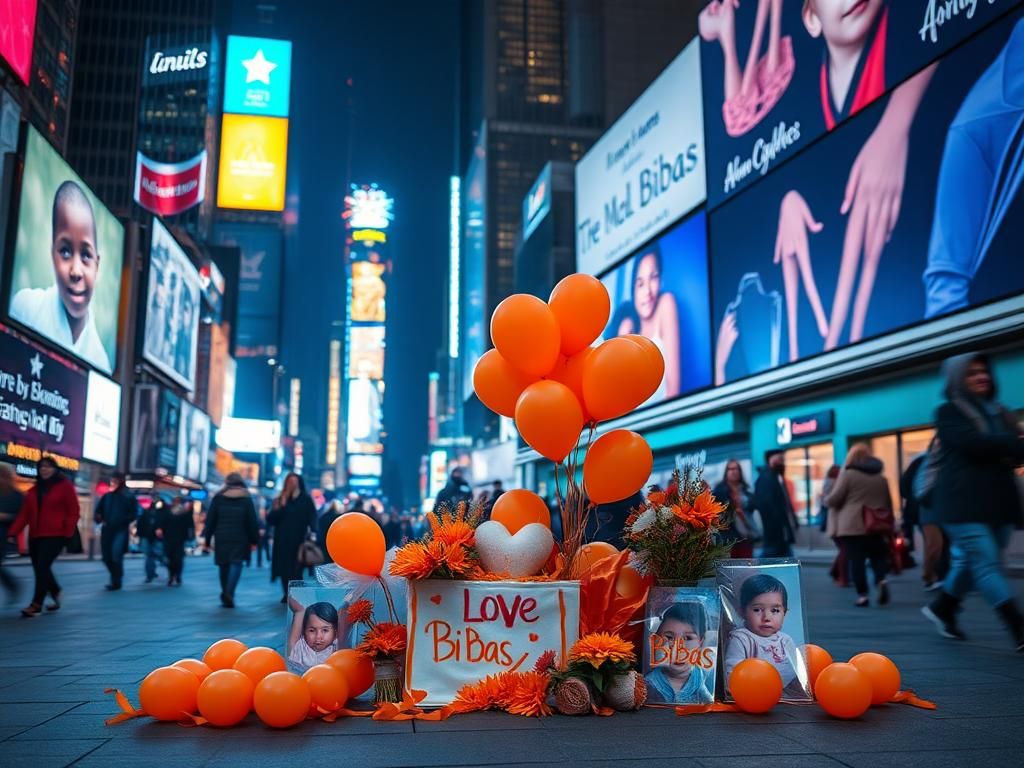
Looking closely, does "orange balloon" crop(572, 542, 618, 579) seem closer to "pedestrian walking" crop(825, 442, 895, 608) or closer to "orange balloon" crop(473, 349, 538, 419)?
"orange balloon" crop(473, 349, 538, 419)


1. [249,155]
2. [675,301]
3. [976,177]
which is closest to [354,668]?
[976,177]

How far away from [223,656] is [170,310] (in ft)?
148

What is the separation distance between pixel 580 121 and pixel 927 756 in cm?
10672

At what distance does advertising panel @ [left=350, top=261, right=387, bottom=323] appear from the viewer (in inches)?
4237

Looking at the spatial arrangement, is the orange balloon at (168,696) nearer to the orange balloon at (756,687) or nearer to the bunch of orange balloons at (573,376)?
the bunch of orange balloons at (573,376)

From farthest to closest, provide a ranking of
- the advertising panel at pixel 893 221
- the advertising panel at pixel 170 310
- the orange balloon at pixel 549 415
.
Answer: the advertising panel at pixel 170 310, the advertising panel at pixel 893 221, the orange balloon at pixel 549 415

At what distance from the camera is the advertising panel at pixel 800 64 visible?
17688mm

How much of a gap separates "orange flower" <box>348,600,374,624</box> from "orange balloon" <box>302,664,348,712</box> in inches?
17.3

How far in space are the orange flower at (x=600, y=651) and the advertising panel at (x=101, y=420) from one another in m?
34.2

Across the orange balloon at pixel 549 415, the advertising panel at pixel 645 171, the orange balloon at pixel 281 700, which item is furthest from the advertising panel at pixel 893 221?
the orange balloon at pixel 281 700

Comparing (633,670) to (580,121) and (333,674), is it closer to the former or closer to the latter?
(333,674)

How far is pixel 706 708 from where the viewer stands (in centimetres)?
430

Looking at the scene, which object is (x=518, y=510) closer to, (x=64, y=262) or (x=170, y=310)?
(x=64, y=262)

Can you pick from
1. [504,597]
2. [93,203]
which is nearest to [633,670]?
[504,597]
